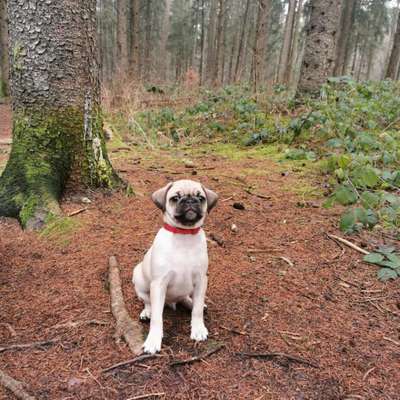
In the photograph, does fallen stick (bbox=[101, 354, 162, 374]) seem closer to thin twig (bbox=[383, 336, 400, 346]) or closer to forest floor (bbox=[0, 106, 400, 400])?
forest floor (bbox=[0, 106, 400, 400])

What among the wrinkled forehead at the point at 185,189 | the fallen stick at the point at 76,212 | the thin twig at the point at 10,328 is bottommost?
the thin twig at the point at 10,328

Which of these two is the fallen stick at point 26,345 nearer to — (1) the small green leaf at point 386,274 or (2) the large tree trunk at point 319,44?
(1) the small green leaf at point 386,274

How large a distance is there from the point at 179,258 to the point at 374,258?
2.14m

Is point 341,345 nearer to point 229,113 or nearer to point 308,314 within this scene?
point 308,314

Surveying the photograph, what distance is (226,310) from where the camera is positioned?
293 cm

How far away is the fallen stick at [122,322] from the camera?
2488 millimetres

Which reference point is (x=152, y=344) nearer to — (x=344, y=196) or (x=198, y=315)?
(x=198, y=315)

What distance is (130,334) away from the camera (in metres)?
2.56

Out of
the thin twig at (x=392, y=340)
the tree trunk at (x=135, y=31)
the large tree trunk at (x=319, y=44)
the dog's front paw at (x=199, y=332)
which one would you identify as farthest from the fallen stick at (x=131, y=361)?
the tree trunk at (x=135, y=31)

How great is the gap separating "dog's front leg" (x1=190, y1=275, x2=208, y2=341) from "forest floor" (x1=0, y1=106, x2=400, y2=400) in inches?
3.2

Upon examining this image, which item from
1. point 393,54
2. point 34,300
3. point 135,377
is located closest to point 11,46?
point 34,300

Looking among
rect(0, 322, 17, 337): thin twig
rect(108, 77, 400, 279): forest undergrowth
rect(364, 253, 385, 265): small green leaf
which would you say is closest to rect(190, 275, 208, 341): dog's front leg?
rect(0, 322, 17, 337): thin twig

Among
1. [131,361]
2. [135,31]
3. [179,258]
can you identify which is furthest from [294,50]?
[131,361]

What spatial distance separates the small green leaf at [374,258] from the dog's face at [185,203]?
1835mm
